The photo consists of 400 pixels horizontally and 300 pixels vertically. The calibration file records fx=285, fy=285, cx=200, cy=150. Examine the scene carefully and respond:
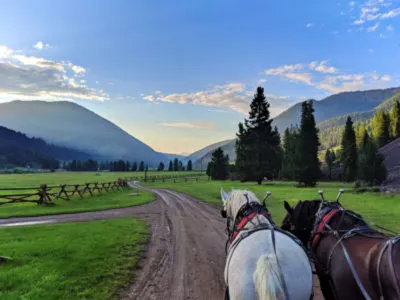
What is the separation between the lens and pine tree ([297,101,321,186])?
43.6 m

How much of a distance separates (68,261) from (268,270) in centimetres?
734

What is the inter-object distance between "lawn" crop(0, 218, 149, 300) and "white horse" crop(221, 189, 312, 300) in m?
4.10

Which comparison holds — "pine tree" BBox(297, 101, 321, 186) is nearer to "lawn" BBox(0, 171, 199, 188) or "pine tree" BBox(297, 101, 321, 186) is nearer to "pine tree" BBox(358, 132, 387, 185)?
"pine tree" BBox(358, 132, 387, 185)

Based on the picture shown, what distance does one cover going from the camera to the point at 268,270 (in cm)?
319

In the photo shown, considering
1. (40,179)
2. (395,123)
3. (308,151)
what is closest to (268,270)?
(308,151)

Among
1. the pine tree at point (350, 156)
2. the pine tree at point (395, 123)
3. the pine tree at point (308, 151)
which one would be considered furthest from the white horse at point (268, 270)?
the pine tree at point (395, 123)

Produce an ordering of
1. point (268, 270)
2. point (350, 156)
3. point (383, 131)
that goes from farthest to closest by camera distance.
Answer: point (383, 131)
point (350, 156)
point (268, 270)

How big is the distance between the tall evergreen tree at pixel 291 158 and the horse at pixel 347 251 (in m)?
40.3

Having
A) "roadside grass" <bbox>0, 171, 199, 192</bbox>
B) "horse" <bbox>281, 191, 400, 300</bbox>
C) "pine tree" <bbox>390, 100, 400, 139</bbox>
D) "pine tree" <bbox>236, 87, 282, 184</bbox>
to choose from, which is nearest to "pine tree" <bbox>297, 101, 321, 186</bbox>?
"pine tree" <bbox>236, 87, 282, 184</bbox>

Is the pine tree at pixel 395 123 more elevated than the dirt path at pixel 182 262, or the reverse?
the pine tree at pixel 395 123

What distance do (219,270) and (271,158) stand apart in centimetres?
4227

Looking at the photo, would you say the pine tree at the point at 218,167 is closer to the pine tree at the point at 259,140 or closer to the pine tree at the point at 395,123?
the pine tree at the point at 259,140

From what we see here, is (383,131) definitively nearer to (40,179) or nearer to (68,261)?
(68,261)

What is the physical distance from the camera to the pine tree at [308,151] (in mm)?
43562
